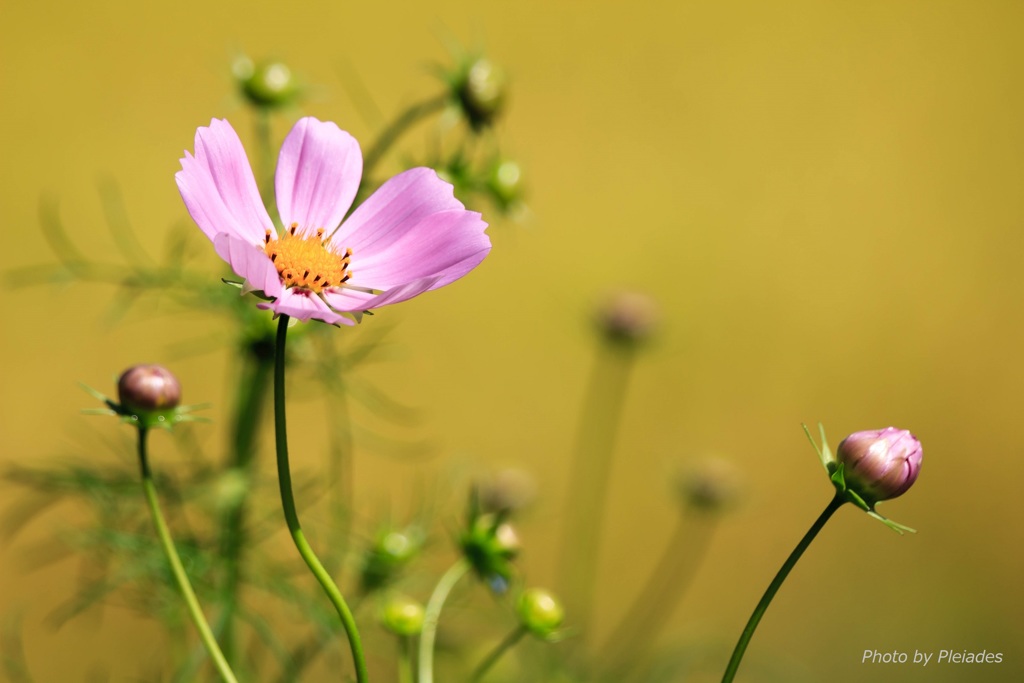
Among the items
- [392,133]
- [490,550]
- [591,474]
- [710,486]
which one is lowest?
[591,474]

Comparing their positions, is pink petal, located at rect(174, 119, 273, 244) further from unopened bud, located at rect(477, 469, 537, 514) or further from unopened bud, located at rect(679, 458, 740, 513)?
unopened bud, located at rect(679, 458, 740, 513)

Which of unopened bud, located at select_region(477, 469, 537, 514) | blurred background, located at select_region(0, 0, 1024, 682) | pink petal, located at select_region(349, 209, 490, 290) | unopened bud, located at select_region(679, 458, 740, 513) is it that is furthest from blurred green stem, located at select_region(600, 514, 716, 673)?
pink petal, located at select_region(349, 209, 490, 290)

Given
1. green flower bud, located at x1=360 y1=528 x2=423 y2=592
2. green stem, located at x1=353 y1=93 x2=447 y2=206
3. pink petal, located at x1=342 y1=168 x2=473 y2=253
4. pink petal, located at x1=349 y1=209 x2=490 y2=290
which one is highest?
green stem, located at x1=353 y1=93 x2=447 y2=206

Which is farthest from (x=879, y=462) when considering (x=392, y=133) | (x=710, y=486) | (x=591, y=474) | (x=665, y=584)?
(x=665, y=584)

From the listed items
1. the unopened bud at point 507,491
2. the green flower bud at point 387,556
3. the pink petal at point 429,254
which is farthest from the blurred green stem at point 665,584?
the pink petal at point 429,254

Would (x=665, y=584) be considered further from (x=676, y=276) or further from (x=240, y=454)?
(x=240, y=454)

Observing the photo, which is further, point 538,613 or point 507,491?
point 507,491

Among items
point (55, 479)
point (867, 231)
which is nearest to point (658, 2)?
point (867, 231)
